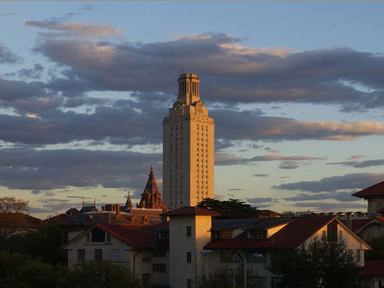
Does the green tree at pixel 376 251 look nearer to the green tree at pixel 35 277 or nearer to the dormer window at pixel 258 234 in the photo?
the dormer window at pixel 258 234

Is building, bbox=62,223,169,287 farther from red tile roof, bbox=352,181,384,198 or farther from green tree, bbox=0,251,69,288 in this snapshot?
red tile roof, bbox=352,181,384,198

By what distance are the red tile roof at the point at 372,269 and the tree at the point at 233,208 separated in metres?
43.3

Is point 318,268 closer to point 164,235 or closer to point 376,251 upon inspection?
point 164,235

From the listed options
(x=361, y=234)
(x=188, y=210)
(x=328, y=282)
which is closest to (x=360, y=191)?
(x=361, y=234)

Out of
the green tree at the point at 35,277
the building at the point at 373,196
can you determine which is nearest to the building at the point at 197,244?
the green tree at the point at 35,277

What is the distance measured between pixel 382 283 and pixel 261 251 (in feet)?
49.0

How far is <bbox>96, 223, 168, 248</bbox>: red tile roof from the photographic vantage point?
290ft

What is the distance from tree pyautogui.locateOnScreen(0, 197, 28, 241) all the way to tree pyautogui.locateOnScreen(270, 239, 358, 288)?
73.9 meters

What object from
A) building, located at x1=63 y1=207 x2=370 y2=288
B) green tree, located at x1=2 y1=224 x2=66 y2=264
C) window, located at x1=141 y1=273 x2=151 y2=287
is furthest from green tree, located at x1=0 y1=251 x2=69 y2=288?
green tree, located at x1=2 y1=224 x2=66 y2=264

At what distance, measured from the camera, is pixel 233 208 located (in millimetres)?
131500

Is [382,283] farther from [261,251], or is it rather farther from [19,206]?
[19,206]

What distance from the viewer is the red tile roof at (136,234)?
3477 inches

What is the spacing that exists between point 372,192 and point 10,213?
6465 centimetres

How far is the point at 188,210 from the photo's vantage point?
8450 centimetres
